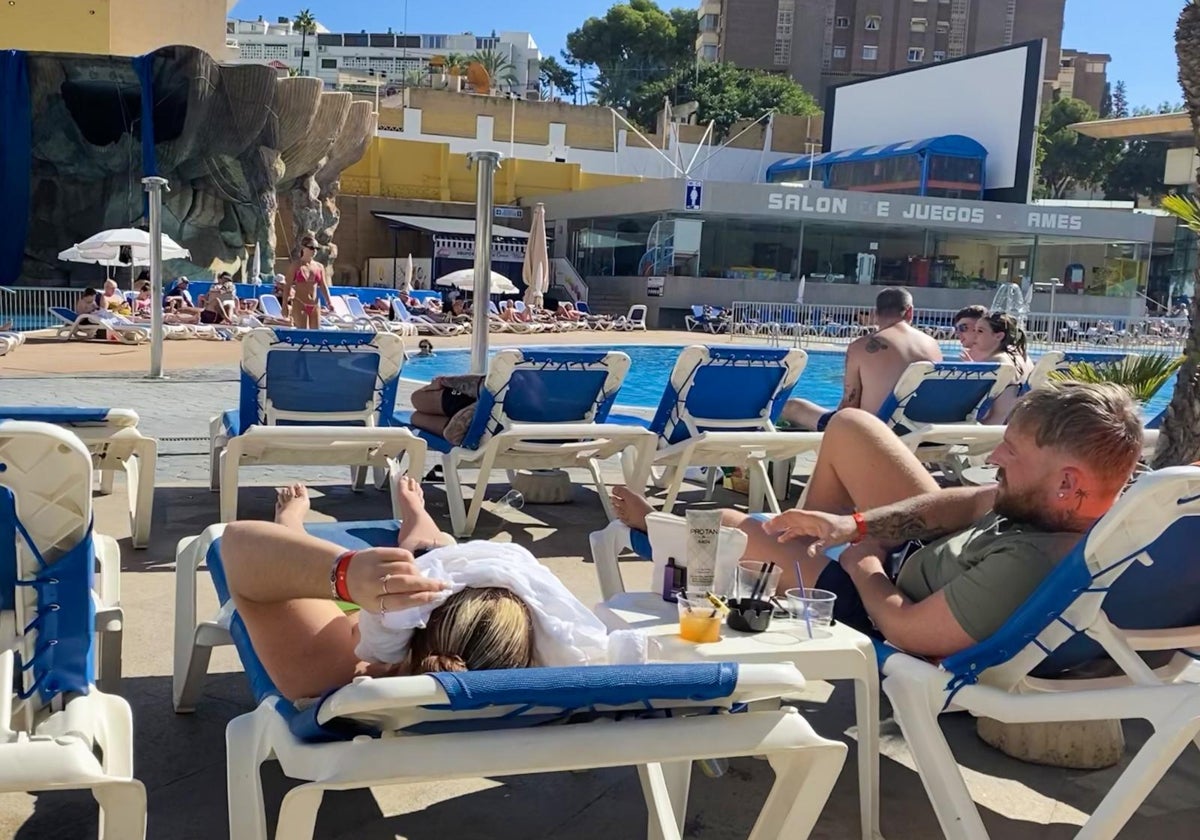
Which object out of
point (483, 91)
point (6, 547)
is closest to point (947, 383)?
point (6, 547)

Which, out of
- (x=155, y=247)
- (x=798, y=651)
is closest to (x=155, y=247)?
(x=155, y=247)

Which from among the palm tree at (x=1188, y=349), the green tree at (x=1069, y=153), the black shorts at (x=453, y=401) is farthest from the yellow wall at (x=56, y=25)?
the green tree at (x=1069, y=153)

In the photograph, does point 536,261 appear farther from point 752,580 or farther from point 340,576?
point 340,576

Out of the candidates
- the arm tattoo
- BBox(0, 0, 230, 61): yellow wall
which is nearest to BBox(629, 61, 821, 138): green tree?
BBox(0, 0, 230, 61): yellow wall

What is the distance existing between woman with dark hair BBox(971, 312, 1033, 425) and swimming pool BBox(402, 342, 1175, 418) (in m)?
6.57

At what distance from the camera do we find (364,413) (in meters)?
5.11

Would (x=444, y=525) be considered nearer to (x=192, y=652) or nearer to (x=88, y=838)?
(x=192, y=652)

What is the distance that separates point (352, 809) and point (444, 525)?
108 inches

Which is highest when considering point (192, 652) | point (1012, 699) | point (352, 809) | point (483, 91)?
point (483, 91)

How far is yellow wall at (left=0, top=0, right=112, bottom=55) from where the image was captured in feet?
83.2

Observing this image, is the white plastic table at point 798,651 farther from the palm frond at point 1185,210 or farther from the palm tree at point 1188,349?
the palm frond at point 1185,210

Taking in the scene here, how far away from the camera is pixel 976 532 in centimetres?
238

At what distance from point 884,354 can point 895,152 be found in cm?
3489

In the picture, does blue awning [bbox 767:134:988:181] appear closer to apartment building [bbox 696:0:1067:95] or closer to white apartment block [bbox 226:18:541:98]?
apartment building [bbox 696:0:1067:95]
